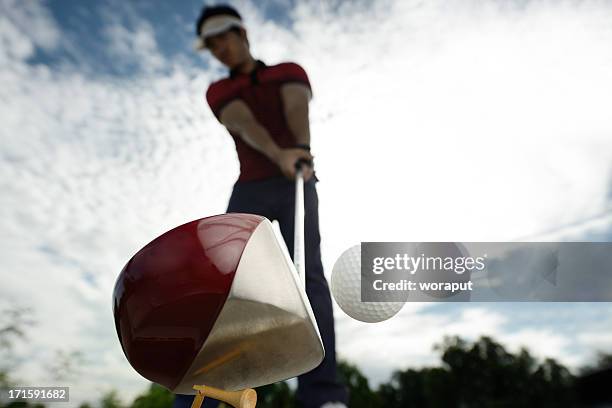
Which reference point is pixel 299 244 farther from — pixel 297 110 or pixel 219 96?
pixel 219 96

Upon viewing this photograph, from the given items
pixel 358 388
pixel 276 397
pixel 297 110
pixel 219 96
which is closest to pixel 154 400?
pixel 276 397

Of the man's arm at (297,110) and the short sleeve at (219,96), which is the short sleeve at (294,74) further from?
the short sleeve at (219,96)

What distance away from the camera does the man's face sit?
4.09m

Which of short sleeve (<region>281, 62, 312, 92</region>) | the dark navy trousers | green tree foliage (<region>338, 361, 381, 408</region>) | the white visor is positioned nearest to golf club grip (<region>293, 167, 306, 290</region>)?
the dark navy trousers

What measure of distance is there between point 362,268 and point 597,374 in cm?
408

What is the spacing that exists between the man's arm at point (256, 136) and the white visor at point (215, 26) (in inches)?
30.2

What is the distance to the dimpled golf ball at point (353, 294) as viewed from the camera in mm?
4664

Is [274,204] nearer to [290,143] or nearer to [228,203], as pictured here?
[228,203]

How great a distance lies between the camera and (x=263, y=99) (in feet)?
12.5

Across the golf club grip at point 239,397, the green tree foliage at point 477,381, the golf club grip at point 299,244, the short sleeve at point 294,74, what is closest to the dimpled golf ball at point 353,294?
the short sleeve at point 294,74

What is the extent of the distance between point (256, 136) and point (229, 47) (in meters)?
1.00

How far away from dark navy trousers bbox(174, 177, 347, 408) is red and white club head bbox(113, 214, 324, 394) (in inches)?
34.6

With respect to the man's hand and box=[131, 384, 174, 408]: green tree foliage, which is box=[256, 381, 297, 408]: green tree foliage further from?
the man's hand

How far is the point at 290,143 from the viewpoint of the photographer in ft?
12.4
